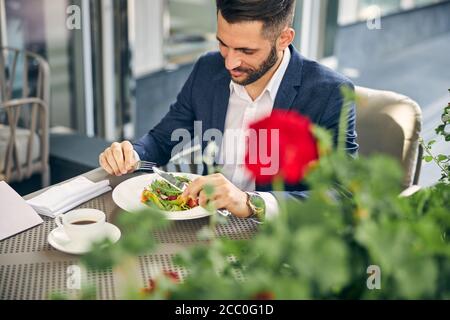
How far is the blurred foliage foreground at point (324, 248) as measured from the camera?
1.67 ft

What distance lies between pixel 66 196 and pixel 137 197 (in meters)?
0.17

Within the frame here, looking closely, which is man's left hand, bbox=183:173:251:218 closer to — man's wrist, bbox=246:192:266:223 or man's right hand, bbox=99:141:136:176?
man's wrist, bbox=246:192:266:223

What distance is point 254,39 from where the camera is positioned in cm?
163

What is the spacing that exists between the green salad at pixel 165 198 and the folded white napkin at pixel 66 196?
0.12m

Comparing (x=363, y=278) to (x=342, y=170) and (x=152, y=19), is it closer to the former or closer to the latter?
(x=342, y=170)

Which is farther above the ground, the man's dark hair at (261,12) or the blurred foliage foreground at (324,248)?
the man's dark hair at (261,12)

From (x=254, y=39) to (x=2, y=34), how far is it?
2053mm

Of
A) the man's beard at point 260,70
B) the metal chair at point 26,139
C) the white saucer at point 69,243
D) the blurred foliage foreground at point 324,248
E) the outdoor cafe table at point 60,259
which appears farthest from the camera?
the metal chair at point 26,139

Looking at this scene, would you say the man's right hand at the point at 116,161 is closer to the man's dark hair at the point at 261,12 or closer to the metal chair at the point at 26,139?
the man's dark hair at the point at 261,12

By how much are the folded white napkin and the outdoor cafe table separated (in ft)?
0.08

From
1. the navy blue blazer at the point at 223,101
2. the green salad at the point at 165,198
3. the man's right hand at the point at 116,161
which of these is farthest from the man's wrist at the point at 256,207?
the man's right hand at the point at 116,161

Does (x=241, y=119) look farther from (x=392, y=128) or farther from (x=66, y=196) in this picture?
(x=66, y=196)

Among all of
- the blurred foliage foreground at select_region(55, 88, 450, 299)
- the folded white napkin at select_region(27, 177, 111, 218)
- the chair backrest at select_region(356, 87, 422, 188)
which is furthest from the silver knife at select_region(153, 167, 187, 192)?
the blurred foliage foreground at select_region(55, 88, 450, 299)
